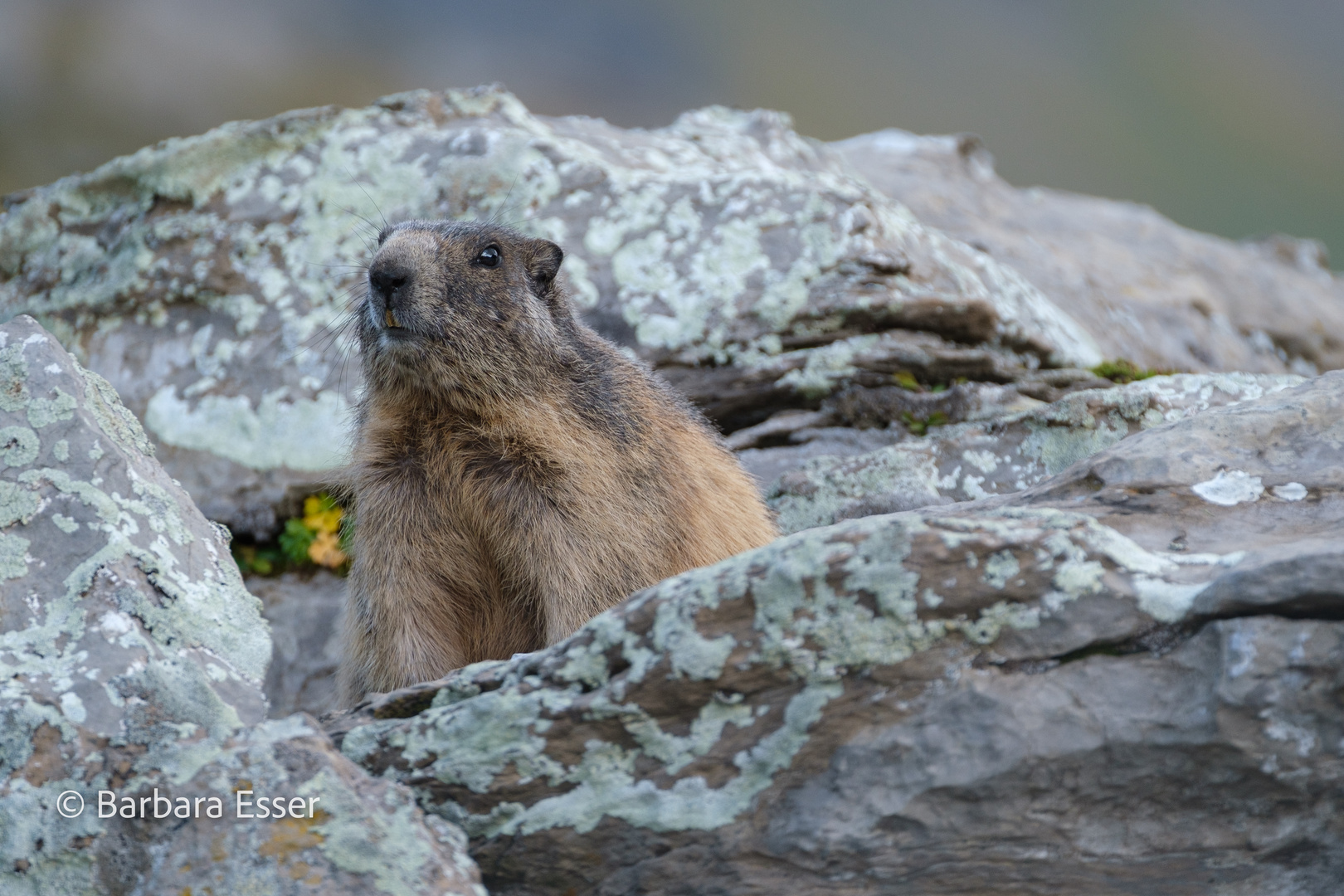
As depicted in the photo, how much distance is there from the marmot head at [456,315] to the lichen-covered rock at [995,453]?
2.34 m

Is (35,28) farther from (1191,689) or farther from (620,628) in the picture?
(1191,689)

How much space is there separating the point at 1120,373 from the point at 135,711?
8.14 metres

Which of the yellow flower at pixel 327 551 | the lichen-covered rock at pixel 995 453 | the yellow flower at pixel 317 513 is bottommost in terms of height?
the lichen-covered rock at pixel 995 453

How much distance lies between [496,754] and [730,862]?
898mm

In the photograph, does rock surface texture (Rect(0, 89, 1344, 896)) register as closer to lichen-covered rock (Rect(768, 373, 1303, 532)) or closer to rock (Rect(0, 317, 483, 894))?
rock (Rect(0, 317, 483, 894))

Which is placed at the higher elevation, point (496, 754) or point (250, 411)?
point (250, 411)

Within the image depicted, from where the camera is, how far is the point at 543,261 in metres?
7.77

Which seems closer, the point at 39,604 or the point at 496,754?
the point at 496,754

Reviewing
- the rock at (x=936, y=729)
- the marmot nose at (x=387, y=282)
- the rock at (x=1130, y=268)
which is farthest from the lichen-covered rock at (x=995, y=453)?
the rock at (x=936, y=729)

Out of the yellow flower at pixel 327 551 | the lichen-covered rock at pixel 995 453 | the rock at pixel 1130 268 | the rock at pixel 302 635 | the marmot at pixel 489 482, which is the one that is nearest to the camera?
the marmot at pixel 489 482

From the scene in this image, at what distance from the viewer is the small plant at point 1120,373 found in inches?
392

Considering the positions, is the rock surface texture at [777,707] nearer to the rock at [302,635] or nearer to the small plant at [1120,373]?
the rock at [302,635]

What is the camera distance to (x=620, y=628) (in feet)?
14.5

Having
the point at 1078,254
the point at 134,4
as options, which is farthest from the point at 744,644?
the point at 134,4
